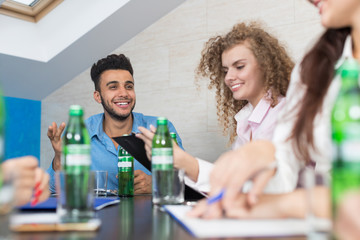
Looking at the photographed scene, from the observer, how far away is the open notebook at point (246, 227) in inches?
22.2

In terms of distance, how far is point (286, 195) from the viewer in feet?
2.26

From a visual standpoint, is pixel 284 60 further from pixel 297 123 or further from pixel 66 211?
pixel 66 211

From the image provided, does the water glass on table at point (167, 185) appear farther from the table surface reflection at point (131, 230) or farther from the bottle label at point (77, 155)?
the bottle label at point (77, 155)

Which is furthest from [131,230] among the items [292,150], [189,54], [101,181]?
[189,54]

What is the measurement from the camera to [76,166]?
72 cm

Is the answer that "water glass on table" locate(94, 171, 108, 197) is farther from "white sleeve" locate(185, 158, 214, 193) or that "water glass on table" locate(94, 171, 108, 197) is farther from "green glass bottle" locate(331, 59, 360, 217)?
"green glass bottle" locate(331, 59, 360, 217)

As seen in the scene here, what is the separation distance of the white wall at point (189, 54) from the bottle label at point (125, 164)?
1.29m

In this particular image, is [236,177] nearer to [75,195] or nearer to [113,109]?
[75,195]

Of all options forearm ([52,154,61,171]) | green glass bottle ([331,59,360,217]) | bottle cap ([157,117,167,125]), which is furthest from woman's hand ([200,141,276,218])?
forearm ([52,154,61,171])

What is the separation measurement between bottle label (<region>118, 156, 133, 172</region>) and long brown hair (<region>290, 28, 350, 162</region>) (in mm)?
831

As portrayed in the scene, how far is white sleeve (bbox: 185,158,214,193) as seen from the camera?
1.39 m

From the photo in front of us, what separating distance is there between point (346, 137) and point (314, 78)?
0.64 meters

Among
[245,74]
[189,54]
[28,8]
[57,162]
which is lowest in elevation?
[57,162]

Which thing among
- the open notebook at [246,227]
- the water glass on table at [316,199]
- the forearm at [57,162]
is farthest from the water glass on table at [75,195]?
the forearm at [57,162]
